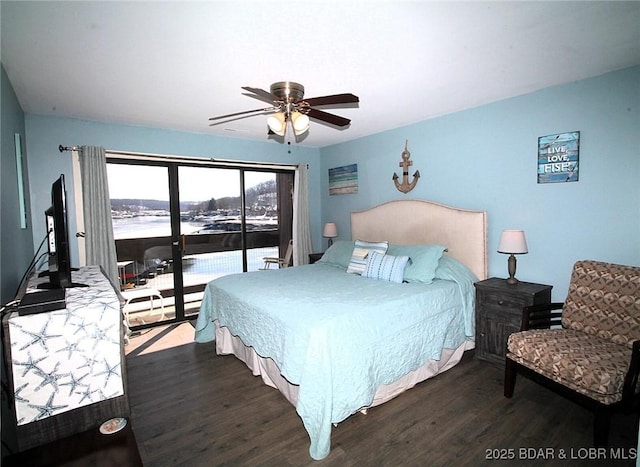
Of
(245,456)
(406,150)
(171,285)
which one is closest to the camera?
(245,456)

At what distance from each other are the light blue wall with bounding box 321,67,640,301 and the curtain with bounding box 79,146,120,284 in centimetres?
335

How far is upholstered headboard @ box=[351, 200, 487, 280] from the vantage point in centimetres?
331

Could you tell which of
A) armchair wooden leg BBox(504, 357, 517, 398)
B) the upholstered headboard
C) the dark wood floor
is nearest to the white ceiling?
the upholstered headboard

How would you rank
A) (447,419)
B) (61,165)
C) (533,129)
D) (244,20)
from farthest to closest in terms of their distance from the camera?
1. (61,165)
2. (533,129)
3. (447,419)
4. (244,20)

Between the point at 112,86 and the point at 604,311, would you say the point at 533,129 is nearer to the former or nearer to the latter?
the point at 604,311

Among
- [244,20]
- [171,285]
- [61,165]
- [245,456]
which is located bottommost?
[245,456]

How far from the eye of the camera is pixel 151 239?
428cm

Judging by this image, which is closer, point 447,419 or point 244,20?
point 244,20

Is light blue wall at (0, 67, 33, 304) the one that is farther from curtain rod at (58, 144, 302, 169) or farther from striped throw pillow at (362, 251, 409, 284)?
striped throw pillow at (362, 251, 409, 284)

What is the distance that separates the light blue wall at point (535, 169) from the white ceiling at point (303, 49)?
0.21 meters

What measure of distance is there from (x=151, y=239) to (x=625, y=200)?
4.99 m

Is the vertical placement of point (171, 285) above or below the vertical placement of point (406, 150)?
below

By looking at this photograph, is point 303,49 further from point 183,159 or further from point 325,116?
point 183,159

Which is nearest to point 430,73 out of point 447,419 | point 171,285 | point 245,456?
point 447,419
